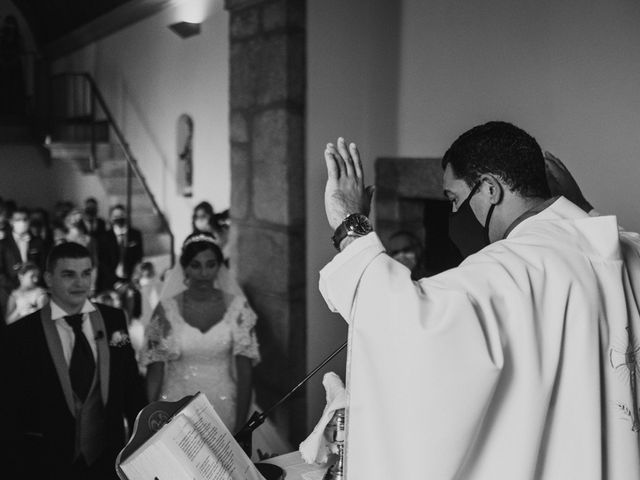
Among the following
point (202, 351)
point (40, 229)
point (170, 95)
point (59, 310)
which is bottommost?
point (202, 351)

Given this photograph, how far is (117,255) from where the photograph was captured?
776cm

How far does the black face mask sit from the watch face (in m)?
0.29

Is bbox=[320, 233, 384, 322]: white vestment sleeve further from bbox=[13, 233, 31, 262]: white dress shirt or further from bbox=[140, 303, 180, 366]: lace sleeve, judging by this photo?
bbox=[13, 233, 31, 262]: white dress shirt

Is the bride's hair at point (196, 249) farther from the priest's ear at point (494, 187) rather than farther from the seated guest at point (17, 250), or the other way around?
the seated guest at point (17, 250)

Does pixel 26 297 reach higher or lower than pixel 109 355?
lower

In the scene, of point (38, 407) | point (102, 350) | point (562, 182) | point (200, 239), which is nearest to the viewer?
point (562, 182)

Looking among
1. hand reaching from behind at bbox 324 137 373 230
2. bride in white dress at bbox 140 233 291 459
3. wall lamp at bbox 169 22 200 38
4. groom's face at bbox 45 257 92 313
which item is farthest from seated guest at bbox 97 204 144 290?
hand reaching from behind at bbox 324 137 373 230

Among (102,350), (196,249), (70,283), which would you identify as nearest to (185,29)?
(196,249)

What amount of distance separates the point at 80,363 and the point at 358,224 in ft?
6.26

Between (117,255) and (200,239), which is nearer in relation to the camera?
(200,239)

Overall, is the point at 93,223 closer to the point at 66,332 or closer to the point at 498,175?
the point at 66,332

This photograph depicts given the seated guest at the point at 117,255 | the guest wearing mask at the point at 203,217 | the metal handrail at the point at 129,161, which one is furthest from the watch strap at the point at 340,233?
the seated guest at the point at 117,255

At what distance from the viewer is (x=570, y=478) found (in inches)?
56.6

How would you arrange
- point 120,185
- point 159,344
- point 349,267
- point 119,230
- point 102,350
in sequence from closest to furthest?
point 349,267 < point 102,350 < point 159,344 < point 119,230 < point 120,185
